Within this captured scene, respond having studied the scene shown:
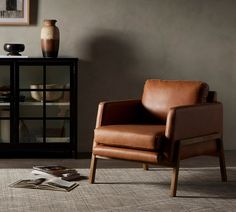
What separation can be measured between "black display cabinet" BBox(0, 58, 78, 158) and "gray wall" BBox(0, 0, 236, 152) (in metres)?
0.41

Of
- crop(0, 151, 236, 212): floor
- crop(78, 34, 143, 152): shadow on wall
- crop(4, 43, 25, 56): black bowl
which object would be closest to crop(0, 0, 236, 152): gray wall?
crop(78, 34, 143, 152): shadow on wall

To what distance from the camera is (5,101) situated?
537 centimetres

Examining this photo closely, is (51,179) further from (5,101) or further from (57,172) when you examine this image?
(5,101)

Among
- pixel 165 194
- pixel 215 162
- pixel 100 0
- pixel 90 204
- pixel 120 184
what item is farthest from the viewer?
pixel 100 0

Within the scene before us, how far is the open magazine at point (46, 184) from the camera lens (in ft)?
13.8

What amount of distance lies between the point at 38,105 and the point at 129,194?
1631 millimetres

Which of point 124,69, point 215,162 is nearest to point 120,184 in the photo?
point 215,162

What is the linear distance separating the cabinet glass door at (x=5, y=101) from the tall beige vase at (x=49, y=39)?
1.20 ft

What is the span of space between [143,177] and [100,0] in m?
1.91

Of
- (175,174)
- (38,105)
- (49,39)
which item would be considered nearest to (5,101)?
(38,105)

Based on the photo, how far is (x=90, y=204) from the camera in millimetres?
3816

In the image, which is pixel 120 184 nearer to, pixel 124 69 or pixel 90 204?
pixel 90 204

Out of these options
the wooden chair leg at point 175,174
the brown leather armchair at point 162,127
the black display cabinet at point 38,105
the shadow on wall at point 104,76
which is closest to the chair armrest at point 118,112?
the brown leather armchair at point 162,127

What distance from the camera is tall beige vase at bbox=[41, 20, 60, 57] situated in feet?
17.7
